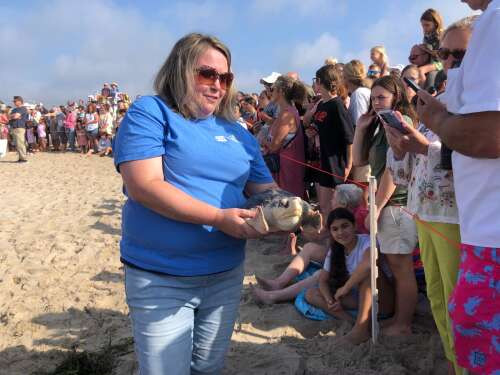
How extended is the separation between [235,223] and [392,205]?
1696 mm

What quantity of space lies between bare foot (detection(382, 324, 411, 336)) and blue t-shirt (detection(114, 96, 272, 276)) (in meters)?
1.74

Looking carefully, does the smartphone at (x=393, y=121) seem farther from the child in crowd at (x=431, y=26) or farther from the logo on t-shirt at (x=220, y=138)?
the child in crowd at (x=431, y=26)

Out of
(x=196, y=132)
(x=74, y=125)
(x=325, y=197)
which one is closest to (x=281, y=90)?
(x=325, y=197)

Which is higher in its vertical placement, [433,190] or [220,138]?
[220,138]

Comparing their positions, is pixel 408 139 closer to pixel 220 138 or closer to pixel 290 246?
pixel 220 138

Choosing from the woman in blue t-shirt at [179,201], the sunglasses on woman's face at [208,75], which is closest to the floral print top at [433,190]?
the woman in blue t-shirt at [179,201]

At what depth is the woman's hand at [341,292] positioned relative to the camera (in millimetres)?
3102

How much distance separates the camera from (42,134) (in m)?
17.9

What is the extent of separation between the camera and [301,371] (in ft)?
8.82

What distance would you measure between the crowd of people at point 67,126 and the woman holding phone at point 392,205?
13.1m

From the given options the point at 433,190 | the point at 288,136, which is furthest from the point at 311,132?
the point at 433,190

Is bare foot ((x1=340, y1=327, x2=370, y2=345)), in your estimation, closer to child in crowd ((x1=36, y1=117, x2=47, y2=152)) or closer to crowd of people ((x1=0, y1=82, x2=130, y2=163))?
crowd of people ((x1=0, y1=82, x2=130, y2=163))

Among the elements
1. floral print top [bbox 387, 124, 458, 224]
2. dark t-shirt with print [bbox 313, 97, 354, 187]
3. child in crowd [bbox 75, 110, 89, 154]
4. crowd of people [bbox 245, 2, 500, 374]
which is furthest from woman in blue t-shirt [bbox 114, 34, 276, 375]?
child in crowd [bbox 75, 110, 89, 154]

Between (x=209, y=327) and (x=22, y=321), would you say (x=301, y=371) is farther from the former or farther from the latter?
(x=22, y=321)
